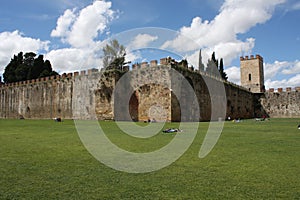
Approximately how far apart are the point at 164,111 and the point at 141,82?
10.9 feet

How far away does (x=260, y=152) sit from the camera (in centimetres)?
659

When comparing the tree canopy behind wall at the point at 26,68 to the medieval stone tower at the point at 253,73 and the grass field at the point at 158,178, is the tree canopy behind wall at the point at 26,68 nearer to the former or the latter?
the medieval stone tower at the point at 253,73

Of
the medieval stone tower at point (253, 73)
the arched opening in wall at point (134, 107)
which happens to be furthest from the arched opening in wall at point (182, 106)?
the medieval stone tower at point (253, 73)

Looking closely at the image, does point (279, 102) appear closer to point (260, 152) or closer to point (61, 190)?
point (260, 152)

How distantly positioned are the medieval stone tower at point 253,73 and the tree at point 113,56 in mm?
33478

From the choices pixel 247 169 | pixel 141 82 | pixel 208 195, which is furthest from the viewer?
pixel 141 82

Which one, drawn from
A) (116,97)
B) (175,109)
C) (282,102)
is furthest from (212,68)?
(116,97)

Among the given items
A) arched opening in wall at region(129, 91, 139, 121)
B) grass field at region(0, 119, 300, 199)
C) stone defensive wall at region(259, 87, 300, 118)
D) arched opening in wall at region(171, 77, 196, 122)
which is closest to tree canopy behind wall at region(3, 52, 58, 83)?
arched opening in wall at region(129, 91, 139, 121)

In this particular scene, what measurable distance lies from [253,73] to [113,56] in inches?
1411

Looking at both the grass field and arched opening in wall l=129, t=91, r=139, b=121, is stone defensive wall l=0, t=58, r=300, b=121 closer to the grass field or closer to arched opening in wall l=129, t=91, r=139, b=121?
arched opening in wall l=129, t=91, r=139, b=121

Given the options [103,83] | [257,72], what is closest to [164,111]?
[103,83]

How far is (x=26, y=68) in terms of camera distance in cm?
4591

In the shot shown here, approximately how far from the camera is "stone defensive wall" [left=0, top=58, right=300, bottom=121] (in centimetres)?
2169

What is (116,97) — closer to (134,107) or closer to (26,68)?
(134,107)
